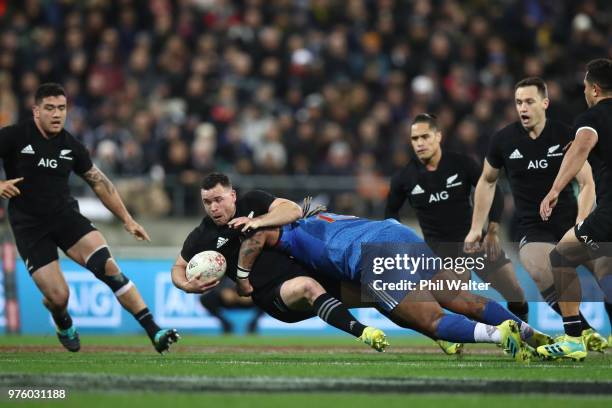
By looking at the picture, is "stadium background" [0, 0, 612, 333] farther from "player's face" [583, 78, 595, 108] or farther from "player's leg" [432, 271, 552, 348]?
"player's face" [583, 78, 595, 108]

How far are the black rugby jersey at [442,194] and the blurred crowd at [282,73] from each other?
6302 mm

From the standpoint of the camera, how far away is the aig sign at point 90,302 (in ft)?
52.0

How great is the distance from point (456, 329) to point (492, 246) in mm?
2434

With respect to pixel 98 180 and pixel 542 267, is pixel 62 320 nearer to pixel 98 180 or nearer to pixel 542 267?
pixel 98 180

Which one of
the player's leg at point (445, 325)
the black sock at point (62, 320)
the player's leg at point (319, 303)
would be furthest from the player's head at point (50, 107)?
the player's leg at point (445, 325)

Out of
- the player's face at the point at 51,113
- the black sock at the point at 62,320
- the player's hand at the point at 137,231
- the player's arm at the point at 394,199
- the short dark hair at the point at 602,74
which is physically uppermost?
the short dark hair at the point at 602,74

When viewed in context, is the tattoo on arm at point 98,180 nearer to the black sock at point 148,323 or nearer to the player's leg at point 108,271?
the player's leg at point 108,271

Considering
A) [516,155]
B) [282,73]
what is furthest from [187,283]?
[282,73]

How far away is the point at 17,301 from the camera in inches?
623

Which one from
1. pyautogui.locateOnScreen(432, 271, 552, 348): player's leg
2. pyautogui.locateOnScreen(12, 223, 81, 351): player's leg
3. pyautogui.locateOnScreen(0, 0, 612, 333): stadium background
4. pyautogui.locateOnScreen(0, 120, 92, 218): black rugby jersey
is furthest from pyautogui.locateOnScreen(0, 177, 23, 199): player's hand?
pyautogui.locateOnScreen(0, 0, 612, 333): stadium background

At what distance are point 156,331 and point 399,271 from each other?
2690 millimetres

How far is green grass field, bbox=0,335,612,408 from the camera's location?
246 inches

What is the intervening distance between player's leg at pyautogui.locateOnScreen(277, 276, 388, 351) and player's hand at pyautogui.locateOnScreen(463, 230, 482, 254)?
189 cm

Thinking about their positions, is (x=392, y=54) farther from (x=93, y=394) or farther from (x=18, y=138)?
(x=93, y=394)
